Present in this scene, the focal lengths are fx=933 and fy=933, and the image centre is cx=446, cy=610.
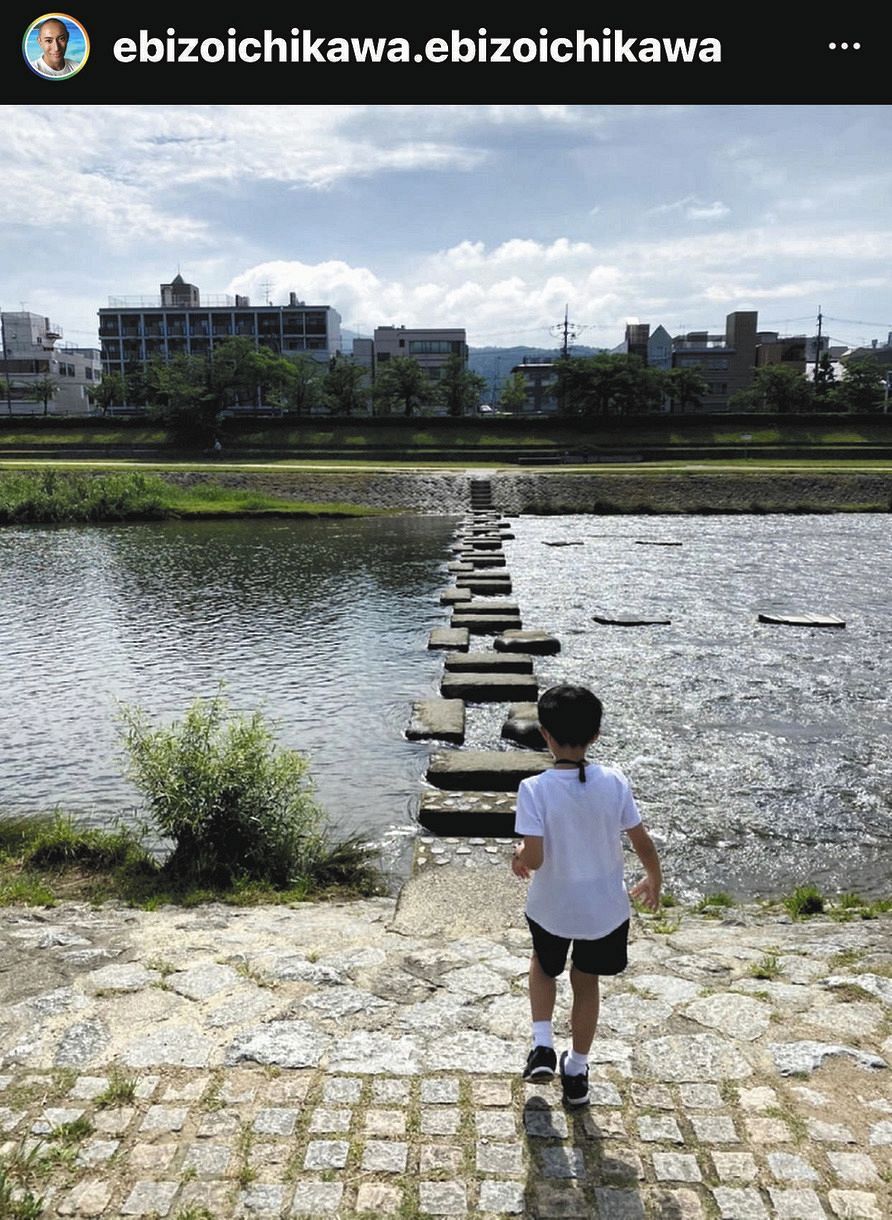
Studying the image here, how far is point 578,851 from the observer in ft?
13.3

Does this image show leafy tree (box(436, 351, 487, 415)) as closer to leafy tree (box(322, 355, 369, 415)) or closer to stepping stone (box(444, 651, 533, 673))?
leafy tree (box(322, 355, 369, 415))

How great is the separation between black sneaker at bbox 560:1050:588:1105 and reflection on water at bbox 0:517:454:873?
4384mm

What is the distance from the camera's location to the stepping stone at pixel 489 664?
43.5ft

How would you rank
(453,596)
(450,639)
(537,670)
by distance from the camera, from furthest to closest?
(453,596)
(450,639)
(537,670)

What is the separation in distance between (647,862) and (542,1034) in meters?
0.91

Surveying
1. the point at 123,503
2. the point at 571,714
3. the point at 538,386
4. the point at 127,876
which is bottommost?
the point at 127,876

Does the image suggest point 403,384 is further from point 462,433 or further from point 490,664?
point 490,664

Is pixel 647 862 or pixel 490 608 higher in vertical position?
pixel 647 862

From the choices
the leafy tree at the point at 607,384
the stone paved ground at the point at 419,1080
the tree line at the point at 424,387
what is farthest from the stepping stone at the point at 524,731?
the leafy tree at the point at 607,384

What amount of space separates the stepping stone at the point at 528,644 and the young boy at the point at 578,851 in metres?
10.6

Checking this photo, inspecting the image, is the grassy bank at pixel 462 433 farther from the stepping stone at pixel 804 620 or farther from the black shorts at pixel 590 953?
the black shorts at pixel 590 953

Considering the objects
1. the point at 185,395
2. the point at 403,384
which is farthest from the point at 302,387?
the point at 185,395

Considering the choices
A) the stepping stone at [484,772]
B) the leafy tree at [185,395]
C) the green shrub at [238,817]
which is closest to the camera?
the green shrub at [238,817]

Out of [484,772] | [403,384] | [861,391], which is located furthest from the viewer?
[403,384]
